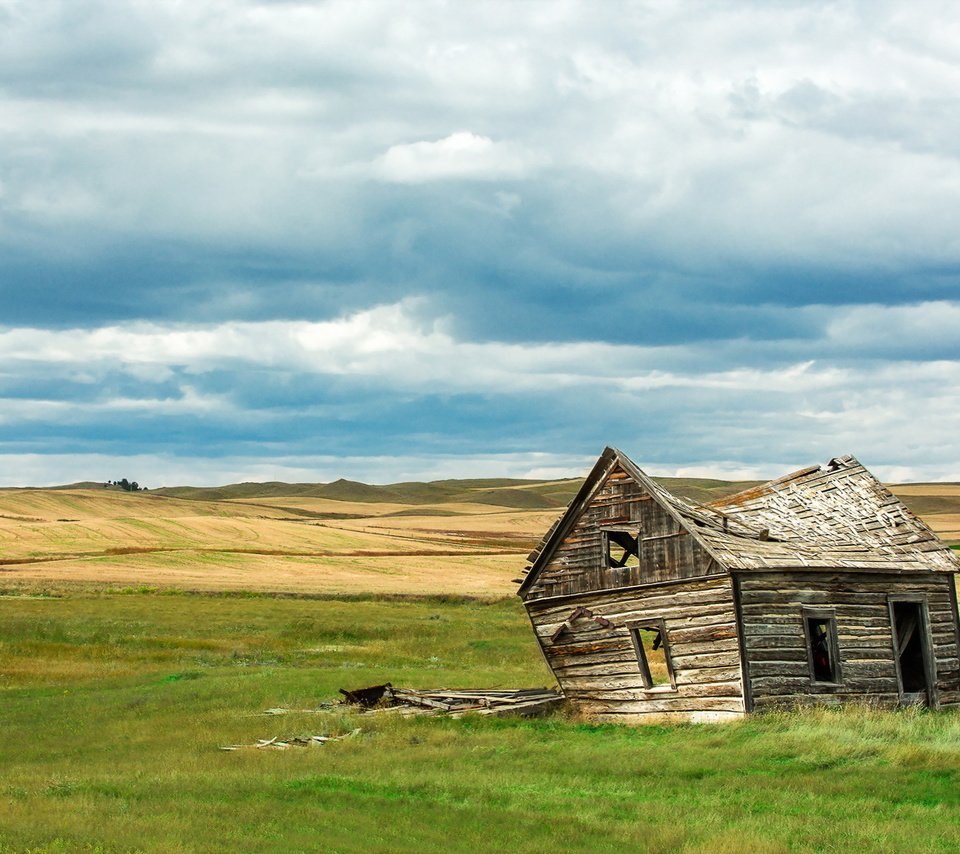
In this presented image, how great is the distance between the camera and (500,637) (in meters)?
48.7

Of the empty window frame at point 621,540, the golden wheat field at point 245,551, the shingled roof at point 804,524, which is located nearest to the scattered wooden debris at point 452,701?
the shingled roof at point 804,524

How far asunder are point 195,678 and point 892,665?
1893 cm

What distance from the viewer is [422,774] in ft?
62.1

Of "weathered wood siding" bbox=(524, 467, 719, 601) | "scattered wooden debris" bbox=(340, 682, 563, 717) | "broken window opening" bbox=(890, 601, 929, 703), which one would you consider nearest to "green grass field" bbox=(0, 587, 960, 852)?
"scattered wooden debris" bbox=(340, 682, 563, 717)

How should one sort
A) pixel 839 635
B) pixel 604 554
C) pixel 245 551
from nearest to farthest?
pixel 839 635 < pixel 604 554 < pixel 245 551

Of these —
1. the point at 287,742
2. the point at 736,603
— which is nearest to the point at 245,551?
the point at 287,742

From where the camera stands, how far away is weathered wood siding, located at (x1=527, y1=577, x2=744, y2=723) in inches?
971

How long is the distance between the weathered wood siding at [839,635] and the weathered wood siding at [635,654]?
1.84 ft

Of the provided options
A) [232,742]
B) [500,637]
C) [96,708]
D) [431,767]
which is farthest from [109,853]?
[500,637]

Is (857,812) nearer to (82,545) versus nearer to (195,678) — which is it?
(195,678)

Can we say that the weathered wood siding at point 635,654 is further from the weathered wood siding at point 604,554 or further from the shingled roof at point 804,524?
the shingled roof at point 804,524

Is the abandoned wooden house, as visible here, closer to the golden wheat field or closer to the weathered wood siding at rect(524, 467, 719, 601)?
the weathered wood siding at rect(524, 467, 719, 601)

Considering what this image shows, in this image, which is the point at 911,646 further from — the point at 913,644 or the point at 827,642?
the point at 827,642

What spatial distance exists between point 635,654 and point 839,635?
4.46 meters
